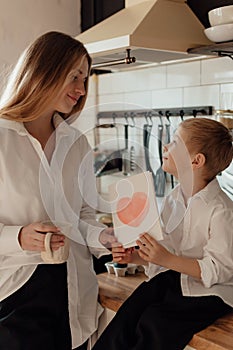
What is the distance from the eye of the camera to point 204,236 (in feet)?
4.21

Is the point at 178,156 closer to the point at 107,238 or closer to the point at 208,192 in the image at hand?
the point at 208,192

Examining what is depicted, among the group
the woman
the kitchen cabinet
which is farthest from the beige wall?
the woman

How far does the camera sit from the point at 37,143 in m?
1.29

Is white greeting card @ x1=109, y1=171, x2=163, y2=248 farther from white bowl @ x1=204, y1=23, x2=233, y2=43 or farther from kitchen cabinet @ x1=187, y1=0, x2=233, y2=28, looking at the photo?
kitchen cabinet @ x1=187, y1=0, x2=233, y2=28

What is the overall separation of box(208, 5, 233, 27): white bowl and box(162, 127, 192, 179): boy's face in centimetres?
48

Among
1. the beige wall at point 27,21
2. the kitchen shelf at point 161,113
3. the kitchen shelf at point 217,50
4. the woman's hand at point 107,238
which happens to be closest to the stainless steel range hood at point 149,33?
the kitchen shelf at point 217,50

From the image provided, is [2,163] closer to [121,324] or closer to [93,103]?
[121,324]

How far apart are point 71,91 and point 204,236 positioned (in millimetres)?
466

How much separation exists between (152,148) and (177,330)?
3.40ft

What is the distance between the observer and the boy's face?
1279 millimetres

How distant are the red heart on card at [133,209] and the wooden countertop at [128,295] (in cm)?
26

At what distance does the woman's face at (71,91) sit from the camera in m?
1.27

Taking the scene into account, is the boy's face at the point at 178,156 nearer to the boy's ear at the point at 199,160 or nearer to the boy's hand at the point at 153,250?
the boy's ear at the point at 199,160

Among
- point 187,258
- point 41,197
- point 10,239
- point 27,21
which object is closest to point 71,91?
point 41,197
